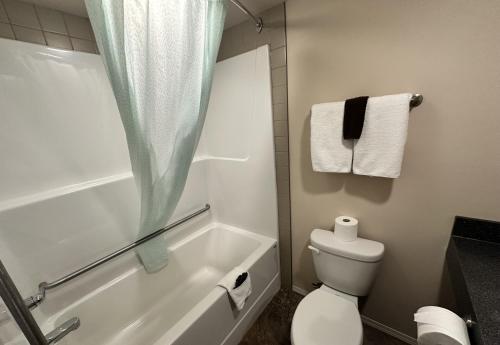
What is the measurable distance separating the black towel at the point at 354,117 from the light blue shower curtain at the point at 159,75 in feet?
2.42

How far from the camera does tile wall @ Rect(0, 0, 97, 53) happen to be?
1052mm

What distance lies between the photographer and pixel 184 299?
160 centimetres

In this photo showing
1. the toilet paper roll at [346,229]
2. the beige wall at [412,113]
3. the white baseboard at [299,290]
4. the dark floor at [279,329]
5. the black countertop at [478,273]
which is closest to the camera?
the black countertop at [478,273]

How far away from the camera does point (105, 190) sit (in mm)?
1319

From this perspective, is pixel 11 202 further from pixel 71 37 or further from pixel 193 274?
pixel 193 274

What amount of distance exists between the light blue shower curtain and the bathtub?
2.09 ft

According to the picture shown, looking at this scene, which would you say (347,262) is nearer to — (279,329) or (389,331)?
(389,331)

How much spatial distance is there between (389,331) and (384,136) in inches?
51.1

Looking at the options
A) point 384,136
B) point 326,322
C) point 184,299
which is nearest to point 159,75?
Answer: point 384,136

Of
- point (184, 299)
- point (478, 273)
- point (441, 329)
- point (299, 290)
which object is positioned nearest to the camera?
point (441, 329)

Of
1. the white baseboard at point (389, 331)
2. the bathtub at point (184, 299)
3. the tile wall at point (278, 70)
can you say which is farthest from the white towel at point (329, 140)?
the white baseboard at point (389, 331)

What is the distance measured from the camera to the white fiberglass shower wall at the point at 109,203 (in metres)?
1.07

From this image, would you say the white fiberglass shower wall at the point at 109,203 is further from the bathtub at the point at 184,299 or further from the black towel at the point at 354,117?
the black towel at the point at 354,117

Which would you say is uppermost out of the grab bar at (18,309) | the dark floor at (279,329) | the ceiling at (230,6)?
the ceiling at (230,6)
